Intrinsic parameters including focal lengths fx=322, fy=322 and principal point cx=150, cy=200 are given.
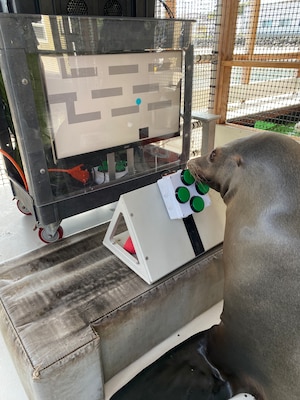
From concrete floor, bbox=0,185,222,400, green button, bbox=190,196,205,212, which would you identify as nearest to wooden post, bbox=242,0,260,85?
concrete floor, bbox=0,185,222,400

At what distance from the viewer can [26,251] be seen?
4.95ft

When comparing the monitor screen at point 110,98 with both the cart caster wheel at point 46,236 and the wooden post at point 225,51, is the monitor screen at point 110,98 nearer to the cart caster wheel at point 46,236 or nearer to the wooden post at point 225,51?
the cart caster wheel at point 46,236

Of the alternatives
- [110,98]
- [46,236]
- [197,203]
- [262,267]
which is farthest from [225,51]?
[262,267]

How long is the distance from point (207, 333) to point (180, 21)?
A: 1335 millimetres

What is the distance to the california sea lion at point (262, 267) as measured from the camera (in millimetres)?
815

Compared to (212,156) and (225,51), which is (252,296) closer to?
(212,156)

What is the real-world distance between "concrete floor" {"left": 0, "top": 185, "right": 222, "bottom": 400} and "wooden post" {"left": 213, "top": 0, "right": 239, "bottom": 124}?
135cm

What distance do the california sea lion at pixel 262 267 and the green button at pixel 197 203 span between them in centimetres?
20

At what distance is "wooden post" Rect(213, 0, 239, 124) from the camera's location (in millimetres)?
2314

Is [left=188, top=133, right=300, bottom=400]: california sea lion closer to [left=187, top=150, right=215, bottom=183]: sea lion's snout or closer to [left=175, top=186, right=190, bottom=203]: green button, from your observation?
[left=187, top=150, right=215, bottom=183]: sea lion's snout

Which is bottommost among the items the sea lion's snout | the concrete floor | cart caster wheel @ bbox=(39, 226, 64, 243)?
the concrete floor

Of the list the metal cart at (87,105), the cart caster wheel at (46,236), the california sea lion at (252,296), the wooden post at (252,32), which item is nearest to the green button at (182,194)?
the california sea lion at (252,296)

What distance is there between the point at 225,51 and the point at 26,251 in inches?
79.5

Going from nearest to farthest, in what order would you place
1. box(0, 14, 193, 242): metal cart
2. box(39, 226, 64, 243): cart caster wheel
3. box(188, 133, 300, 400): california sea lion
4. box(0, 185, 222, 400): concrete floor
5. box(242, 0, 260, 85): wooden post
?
box(188, 133, 300, 400): california sea lion, box(0, 185, 222, 400): concrete floor, box(0, 14, 193, 242): metal cart, box(39, 226, 64, 243): cart caster wheel, box(242, 0, 260, 85): wooden post
